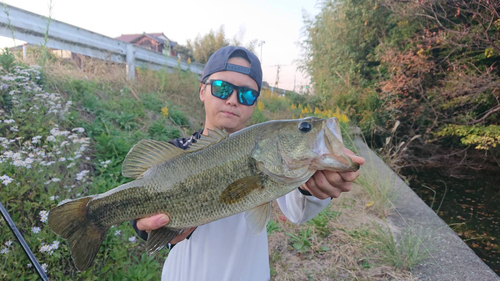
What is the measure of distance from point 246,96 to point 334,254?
6.65ft

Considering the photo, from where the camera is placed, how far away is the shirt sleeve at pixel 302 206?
63.0 inches

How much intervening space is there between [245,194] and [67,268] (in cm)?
197

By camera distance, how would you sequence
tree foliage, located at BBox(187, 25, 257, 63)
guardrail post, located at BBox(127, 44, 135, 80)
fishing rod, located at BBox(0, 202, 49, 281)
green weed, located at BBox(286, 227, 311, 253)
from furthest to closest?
tree foliage, located at BBox(187, 25, 257, 63), guardrail post, located at BBox(127, 44, 135, 80), green weed, located at BBox(286, 227, 311, 253), fishing rod, located at BBox(0, 202, 49, 281)

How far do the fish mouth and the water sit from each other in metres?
3.47

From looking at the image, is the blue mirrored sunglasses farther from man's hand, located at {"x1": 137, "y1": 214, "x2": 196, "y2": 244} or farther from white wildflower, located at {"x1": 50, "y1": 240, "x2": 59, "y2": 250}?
white wildflower, located at {"x1": 50, "y1": 240, "x2": 59, "y2": 250}

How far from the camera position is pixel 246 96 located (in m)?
2.10

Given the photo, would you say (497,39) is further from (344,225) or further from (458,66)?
(344,225)

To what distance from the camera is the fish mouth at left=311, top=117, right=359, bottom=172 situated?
3.88ft

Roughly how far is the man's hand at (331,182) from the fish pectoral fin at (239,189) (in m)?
0.32

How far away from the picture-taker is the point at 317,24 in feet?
51.0

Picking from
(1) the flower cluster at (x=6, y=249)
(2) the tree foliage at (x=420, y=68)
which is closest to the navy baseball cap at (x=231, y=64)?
(1) the flower cluster at (x=6, y=249)

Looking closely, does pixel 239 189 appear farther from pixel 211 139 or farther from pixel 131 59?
pixel 131 59

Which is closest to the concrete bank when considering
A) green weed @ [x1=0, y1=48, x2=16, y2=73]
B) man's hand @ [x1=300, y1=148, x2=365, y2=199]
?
man's hand @ [x1=300, y1=148, x2=365, y2=199]

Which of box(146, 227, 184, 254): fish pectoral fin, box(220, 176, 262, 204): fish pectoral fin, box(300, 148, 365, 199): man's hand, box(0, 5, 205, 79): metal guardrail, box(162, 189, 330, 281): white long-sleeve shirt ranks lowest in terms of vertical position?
box(162, 189, 330, 281): white long-sleeve shirt
